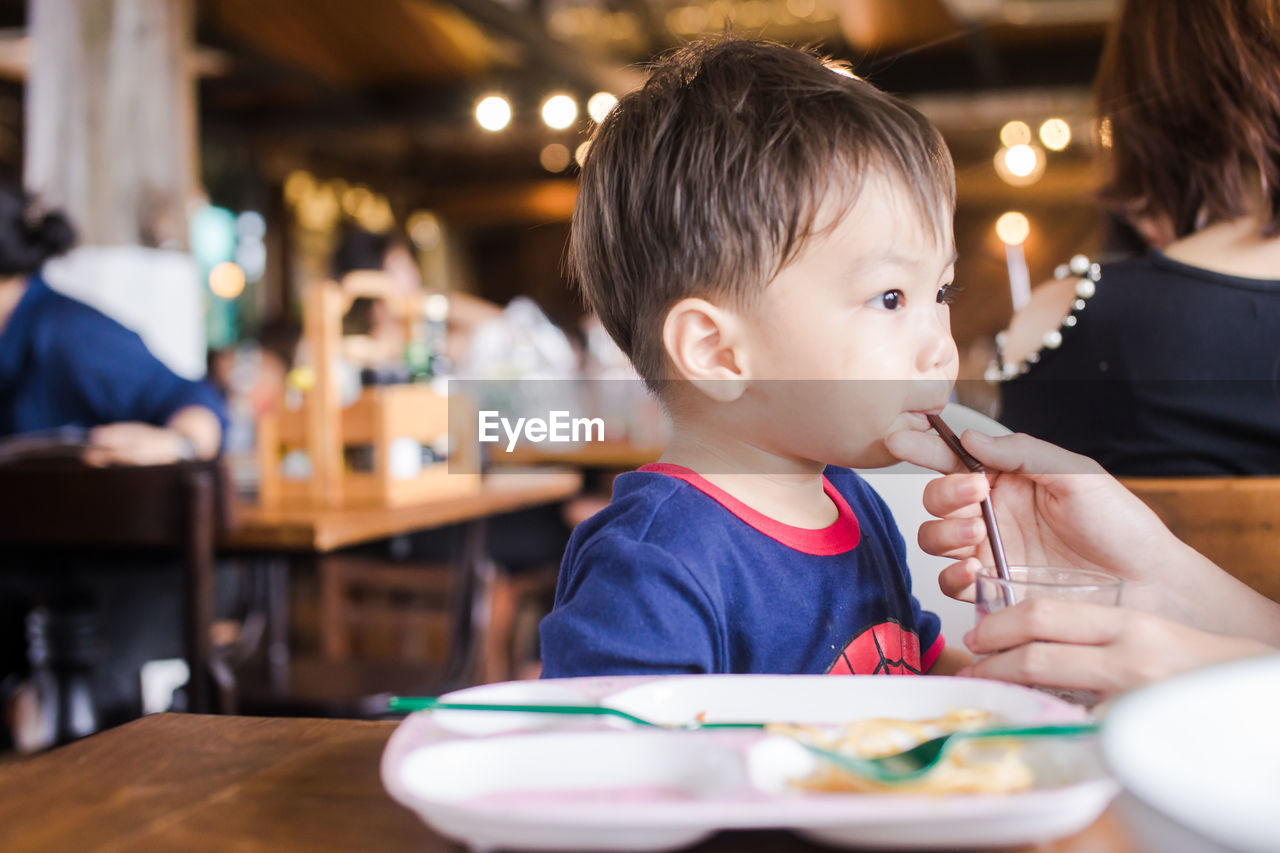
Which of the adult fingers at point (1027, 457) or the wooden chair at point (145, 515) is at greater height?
the adult fingers at point (1027, 457)

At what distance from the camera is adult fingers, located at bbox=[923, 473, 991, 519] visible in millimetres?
540

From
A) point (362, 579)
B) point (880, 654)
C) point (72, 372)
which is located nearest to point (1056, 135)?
point (880, 654)

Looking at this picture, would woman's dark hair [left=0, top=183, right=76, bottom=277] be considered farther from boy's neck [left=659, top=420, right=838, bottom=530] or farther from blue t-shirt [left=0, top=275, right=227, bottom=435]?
boy's neck [left=659, top=420, right=838, bottom=530]

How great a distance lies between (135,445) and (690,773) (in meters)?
1.78

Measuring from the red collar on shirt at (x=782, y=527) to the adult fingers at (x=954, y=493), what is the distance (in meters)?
0.07

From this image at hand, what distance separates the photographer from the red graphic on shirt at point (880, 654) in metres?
0.59

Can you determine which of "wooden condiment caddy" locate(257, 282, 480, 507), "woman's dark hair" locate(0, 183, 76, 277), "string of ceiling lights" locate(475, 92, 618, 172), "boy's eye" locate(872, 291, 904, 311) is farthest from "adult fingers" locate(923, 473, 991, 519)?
"woman's dark hair" locate(0, 183, 76, 277)

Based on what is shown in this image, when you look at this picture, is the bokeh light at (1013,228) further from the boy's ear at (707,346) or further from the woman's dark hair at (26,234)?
the woman's dark hair at (26,234)

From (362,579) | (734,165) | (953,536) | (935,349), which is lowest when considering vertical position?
(362,579)

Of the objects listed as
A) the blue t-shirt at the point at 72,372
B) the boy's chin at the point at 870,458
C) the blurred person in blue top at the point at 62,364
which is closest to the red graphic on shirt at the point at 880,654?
the boy's chin at the point at 870,458

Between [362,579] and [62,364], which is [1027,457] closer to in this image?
[62,364]

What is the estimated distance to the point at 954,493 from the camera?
55 centimetres

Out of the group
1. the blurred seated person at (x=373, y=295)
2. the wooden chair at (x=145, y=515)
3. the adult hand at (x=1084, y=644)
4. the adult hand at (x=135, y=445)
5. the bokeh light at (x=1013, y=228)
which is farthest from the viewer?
the blurred seated person at (x=373, y=295)

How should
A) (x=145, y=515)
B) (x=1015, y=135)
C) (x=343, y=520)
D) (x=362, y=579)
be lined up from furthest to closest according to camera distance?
(x=362, y=579) < (x=343, y=520) < (x=145, y=515) < (x=1015, y=135)
